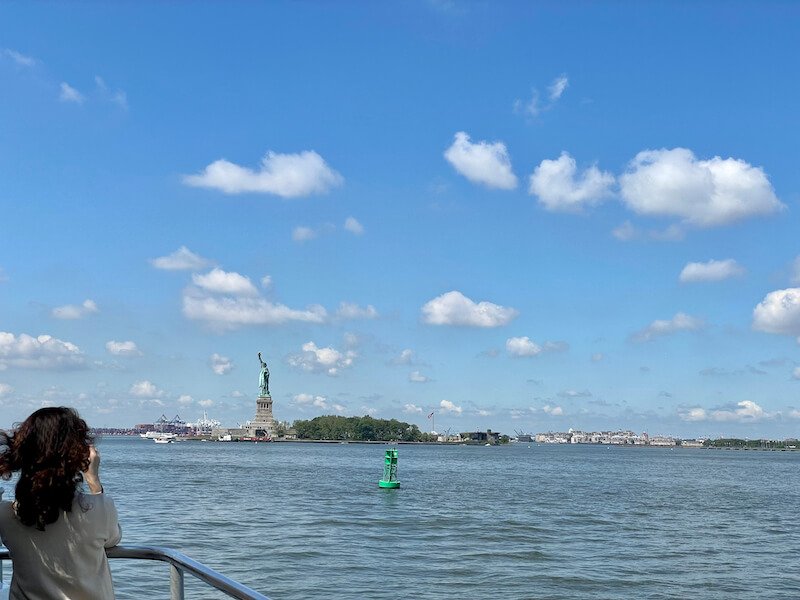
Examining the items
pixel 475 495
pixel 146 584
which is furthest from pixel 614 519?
pixel 146 584

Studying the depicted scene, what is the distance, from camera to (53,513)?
3730 millimetres

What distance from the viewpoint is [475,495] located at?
2275 inches

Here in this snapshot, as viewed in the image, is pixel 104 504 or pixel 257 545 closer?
pixel 104 504

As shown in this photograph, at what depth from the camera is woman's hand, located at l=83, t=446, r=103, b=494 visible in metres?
3.89

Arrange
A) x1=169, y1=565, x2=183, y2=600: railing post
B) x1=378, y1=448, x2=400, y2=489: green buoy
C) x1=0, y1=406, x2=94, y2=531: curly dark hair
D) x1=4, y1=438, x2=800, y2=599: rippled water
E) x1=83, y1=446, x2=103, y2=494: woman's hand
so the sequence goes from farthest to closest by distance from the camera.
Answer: x1=378, y1=448, x2=400, y2=489: green buoy, x1=4, y1=438, x2=800, y2=599: rippled water, x1=169, y1=565, x2=183, y2=600: railing post, x1=83, y1=446, x2=103, y2=494: woman's hand, x1=0, y1=406, x2=94, y2=531: curly dark hair

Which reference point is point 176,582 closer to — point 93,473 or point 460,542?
point 93,473

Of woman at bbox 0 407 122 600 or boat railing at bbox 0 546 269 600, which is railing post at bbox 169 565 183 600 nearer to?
boat railing at bbox 0 546 269 600

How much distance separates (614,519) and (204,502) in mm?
21935

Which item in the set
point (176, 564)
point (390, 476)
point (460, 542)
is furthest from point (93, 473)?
point (390, 476)

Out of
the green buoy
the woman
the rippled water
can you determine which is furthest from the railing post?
the green buoy

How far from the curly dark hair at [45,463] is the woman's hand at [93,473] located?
3.5 inches

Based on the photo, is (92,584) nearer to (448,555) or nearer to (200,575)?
(200,575)

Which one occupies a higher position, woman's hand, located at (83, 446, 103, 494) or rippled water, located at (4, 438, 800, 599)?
woman's hand, located at (83, 446, 103, 494)

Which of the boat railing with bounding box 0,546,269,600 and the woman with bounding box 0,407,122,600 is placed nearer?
the woman with bounding box 0,407,122,600
